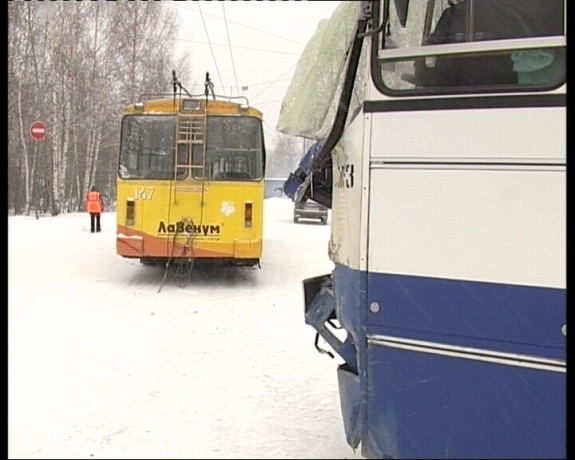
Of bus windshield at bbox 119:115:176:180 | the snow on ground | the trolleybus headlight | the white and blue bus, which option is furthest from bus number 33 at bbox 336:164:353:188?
bus windshield at bbox 119:115:176:180

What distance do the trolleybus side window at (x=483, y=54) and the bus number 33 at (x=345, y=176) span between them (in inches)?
16.9

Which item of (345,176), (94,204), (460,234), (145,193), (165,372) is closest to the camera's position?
(460,234)

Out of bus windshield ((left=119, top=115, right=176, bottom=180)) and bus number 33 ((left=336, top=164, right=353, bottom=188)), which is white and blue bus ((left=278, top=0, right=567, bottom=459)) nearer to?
bus number 33 ((left=336, top=164, right=353, bottom=188))

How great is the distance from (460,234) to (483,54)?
2.48 ft

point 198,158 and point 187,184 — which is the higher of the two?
point 198,158

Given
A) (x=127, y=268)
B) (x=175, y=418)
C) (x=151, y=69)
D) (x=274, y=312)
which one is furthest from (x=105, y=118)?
(x=175, y=418)

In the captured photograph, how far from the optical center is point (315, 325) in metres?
3.56

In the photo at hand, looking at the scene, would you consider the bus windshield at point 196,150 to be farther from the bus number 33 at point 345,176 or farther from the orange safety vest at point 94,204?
the orange safety vest at point 94,204

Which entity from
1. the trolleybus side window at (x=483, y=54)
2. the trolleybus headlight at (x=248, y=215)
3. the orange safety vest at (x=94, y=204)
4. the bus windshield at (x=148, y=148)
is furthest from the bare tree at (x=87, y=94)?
the trolleybus side window at (x=483, y=54)

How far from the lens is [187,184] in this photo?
8750 mm

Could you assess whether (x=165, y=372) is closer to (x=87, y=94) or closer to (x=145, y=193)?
(x=145, y=193)

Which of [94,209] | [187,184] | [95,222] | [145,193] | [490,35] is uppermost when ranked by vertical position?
[490,35]

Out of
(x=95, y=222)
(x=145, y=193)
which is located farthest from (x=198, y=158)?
(x=95, y=222)
